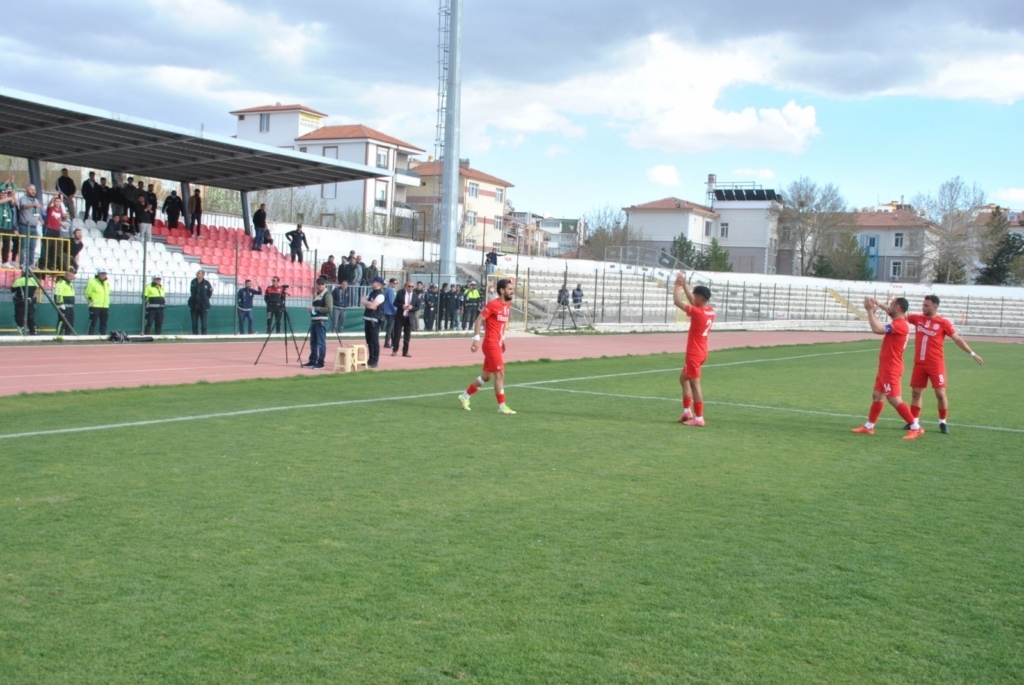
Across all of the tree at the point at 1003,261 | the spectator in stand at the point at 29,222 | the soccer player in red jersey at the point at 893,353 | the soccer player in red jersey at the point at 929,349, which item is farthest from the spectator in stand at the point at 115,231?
the tree at the point at 1003,261

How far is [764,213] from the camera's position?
92.7 meters

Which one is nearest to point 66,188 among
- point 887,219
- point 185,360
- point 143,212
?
point 143,212

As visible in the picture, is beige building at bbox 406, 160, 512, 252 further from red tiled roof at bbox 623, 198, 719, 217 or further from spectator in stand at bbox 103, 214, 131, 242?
Answer: spectator in stand at bbox 103, 214, 131, 242

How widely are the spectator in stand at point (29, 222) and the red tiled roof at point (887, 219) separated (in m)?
85.0

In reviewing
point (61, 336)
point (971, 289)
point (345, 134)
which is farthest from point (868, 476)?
point (345, 134)

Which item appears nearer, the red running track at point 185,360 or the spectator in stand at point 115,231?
the red running track at point 185,360

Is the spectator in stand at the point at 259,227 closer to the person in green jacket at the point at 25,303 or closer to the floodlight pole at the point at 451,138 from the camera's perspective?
the floodlight pole at the point at 451,138

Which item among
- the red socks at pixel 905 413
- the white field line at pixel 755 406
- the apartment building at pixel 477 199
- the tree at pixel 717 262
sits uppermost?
the apartment building at pixel 477 199

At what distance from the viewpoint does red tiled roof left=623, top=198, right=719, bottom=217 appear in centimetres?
9138

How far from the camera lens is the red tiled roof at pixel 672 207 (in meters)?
91.4

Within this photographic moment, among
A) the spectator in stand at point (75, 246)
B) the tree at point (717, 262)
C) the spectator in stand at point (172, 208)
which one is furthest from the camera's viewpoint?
the tree at point (717, 262)

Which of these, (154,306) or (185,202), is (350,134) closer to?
(185,202)

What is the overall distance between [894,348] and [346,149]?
242 ft

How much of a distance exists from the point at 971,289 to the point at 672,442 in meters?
65.4
